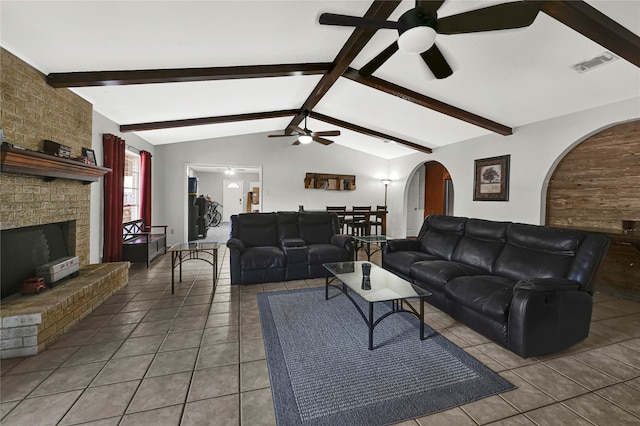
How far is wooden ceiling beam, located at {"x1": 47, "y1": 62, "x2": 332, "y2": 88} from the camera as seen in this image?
279 cm

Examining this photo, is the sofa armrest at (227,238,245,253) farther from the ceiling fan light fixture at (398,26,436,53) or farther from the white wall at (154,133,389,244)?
the white wall at (154,133,389,244)

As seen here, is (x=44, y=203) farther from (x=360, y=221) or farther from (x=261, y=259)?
(x=360, y=221)

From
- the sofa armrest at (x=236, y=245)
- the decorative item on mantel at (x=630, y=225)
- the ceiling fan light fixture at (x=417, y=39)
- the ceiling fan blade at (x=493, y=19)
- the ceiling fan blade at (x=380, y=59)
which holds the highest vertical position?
the ceiling fan blade at (x=380, y=59)

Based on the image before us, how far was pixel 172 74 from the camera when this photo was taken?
3.02 m

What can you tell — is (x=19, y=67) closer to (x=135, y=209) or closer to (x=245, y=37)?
(x=245, y=37)

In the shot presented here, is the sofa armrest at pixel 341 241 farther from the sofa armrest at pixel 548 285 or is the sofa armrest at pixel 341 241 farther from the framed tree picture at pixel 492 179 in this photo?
the framed tree picture at pixel 492 179

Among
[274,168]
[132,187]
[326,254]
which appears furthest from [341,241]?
[132,187]

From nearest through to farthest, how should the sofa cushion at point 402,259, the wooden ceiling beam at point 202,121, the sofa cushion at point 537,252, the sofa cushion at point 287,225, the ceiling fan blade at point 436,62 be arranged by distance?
the ceiling fan blade at point 436,62 < the sofa cushion at point 537,252 < the sofa cushion at point 402,259 < the sofa cushion at point 287,225 < the wooden ceiling beam at point 202,121

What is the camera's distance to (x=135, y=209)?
17.9 ft

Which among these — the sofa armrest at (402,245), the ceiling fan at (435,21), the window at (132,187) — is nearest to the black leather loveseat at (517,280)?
the sofa armrest at (402,245)

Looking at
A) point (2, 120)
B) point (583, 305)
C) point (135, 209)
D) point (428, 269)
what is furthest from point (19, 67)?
point (583, 305)

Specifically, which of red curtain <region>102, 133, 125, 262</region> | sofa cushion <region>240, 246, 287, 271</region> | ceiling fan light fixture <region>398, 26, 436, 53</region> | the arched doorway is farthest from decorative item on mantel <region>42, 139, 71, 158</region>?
the arched doorway

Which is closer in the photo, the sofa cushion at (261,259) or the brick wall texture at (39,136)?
the brick wall texture at (39,136)

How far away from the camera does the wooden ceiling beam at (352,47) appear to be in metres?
2.33
